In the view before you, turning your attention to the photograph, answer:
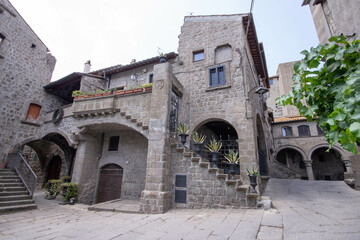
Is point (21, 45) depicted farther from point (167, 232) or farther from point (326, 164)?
point (326, 164)

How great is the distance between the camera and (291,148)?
20.3 meters

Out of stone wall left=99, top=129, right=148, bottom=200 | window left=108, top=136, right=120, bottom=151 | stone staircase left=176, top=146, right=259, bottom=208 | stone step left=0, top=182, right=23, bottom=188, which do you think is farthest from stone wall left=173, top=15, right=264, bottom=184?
stone step left=0, top=182, right=23, bottom=188

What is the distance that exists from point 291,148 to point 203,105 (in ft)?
51.4

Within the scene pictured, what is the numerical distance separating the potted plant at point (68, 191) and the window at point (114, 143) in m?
2.67

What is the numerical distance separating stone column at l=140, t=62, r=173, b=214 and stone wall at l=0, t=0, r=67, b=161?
9362 millimetres

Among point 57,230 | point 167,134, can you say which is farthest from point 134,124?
point 57,230

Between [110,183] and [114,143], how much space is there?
227 centimetres

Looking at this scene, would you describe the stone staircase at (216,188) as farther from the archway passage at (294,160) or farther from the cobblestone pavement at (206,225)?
the archway passage at (294,160)

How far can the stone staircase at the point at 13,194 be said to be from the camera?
7203 mm

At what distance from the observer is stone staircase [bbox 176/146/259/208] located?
6.16 m

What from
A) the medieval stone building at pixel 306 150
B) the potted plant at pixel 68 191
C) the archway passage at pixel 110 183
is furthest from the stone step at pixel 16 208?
the medieval stone building at pixel 306 150

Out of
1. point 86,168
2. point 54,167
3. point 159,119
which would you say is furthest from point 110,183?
point 54,167

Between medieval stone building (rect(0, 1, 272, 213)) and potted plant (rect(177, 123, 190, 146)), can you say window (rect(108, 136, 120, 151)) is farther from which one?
potted plant (rect(177, 123, 190, 146))

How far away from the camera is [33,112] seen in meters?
12.2
